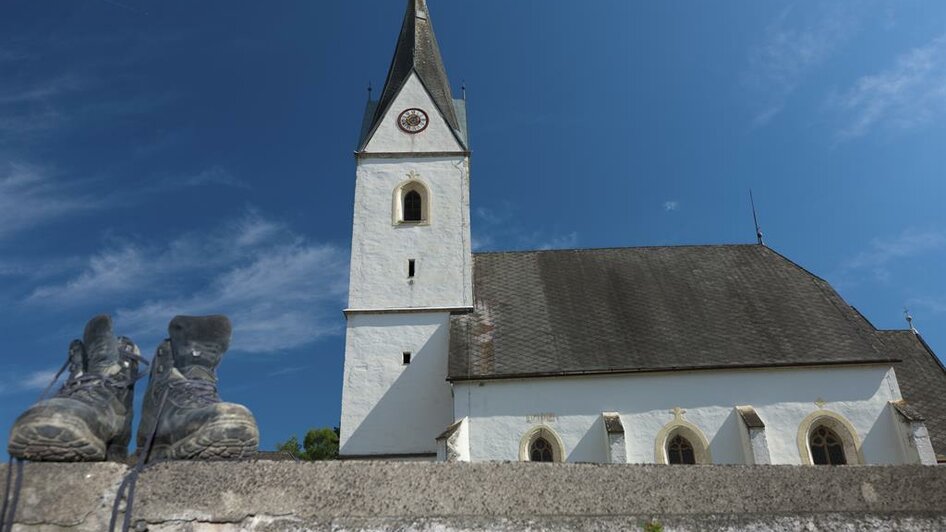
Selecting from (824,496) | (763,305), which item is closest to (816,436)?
(763,305)

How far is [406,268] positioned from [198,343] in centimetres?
1514

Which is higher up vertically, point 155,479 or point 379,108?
point 379,108

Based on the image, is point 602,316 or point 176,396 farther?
point 602,316

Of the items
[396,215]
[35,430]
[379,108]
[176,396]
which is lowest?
[35,430]

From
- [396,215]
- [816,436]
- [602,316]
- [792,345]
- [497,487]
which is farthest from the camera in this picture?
[396,215]

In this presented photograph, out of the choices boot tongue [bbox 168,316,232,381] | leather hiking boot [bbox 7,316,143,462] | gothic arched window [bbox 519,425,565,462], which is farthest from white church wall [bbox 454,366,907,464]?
leather hiking boot [bbox 7,316,143,462]

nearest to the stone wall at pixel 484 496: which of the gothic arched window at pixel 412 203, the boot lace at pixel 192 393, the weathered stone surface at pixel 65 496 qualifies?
the weathered stone surface at pixel 65 496

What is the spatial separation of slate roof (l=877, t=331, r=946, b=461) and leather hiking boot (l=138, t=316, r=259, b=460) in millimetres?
16411

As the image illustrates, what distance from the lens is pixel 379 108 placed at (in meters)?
21.9

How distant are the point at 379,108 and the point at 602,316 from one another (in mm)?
10508

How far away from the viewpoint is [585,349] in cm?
1622

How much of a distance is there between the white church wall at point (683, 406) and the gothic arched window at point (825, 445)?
49cm

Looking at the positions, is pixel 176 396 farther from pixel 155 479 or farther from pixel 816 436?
pixel 816 436

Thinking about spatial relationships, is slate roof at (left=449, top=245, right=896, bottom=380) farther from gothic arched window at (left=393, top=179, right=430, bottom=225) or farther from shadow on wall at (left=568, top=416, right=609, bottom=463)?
gothic arched window at (left=393, top=179, right=430, bottom=225)
